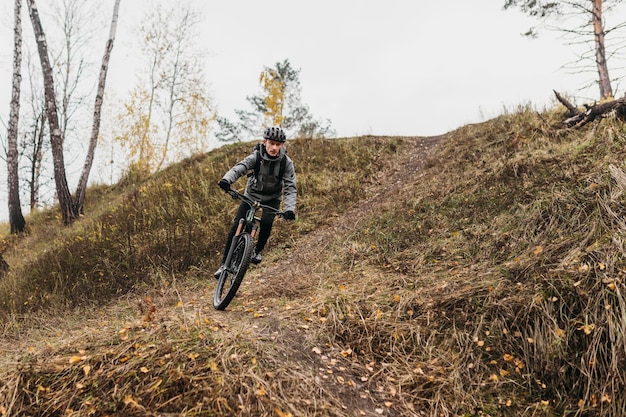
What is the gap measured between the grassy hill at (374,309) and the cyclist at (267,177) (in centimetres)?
109

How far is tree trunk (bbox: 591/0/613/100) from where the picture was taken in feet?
41.2

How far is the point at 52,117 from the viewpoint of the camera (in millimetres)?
12227

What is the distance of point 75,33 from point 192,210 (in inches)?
634

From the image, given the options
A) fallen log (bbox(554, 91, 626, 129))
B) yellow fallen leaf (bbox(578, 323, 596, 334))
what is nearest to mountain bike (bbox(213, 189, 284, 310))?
yellow fallen leaf (bbox(578, 323, 596, 334))

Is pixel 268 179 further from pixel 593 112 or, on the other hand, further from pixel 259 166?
pixel 593 112

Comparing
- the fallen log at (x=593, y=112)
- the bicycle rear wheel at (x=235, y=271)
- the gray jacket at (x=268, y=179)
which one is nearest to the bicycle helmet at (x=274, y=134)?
the gray jacket at (x=268, y=179)

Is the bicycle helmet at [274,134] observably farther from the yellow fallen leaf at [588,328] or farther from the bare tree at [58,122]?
the bare tree at [58,122]

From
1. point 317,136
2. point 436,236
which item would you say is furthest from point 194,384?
point 317,136

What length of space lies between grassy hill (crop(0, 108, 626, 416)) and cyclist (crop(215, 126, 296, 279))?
3.56 feet

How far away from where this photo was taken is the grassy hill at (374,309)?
3.33 metres

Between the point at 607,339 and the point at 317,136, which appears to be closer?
the point at 607,339

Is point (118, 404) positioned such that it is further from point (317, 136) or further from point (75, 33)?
point (75, 33)

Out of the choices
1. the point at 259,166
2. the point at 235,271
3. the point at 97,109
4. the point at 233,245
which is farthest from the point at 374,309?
the point at 97,109

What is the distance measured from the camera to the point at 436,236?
689cm
